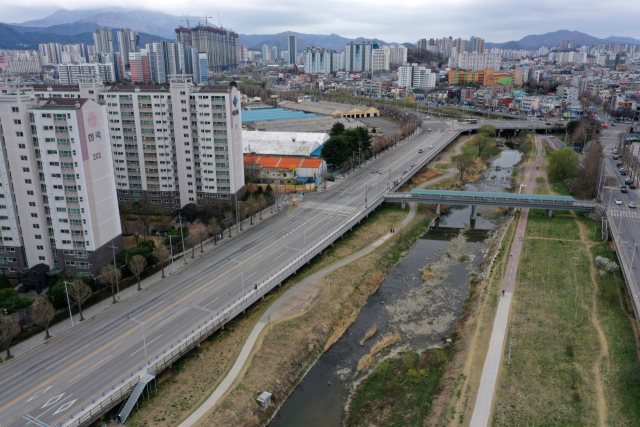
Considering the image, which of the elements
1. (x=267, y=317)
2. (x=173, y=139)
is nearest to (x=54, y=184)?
(x=173, y=139)

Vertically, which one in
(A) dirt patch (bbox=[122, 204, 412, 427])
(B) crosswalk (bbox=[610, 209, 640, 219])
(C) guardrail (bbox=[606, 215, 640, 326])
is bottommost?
(A) dirt patch (bbox=[122, 204, 412, 427])

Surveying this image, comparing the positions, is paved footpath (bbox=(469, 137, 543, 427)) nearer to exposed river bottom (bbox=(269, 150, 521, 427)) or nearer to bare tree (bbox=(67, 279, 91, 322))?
exposed river bottom (bbox=(269, 150, 521, 427))

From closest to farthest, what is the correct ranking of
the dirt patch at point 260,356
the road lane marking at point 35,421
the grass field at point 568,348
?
the road lane marking at point 35,421
the grass field at point 568,348
the dirt patch at point 260,356

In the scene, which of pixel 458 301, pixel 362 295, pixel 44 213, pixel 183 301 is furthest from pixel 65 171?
pixel 458 301

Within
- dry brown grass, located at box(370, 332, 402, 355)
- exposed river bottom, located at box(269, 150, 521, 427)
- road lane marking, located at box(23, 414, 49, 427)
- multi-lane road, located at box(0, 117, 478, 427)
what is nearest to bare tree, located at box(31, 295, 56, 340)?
multi-lane road, located at box(0, 117, 478, 427)

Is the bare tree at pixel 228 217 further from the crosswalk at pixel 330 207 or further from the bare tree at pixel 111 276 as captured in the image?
the bare tree at pixel 111 276

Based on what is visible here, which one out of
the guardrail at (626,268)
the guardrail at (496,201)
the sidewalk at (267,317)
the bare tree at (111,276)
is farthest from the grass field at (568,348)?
the bare tree at (111,276)

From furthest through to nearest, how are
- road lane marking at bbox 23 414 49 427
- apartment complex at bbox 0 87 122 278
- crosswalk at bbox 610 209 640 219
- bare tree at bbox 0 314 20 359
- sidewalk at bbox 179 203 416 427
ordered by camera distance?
crosswalk at bbox 610 209 640 219, apartment complex at bbox 0 87 122 278, bare tree at bbox 0 314 20 359, sidewalk at bbox 179 203 416 427, road lane marking at bbox 23 414 49 427
